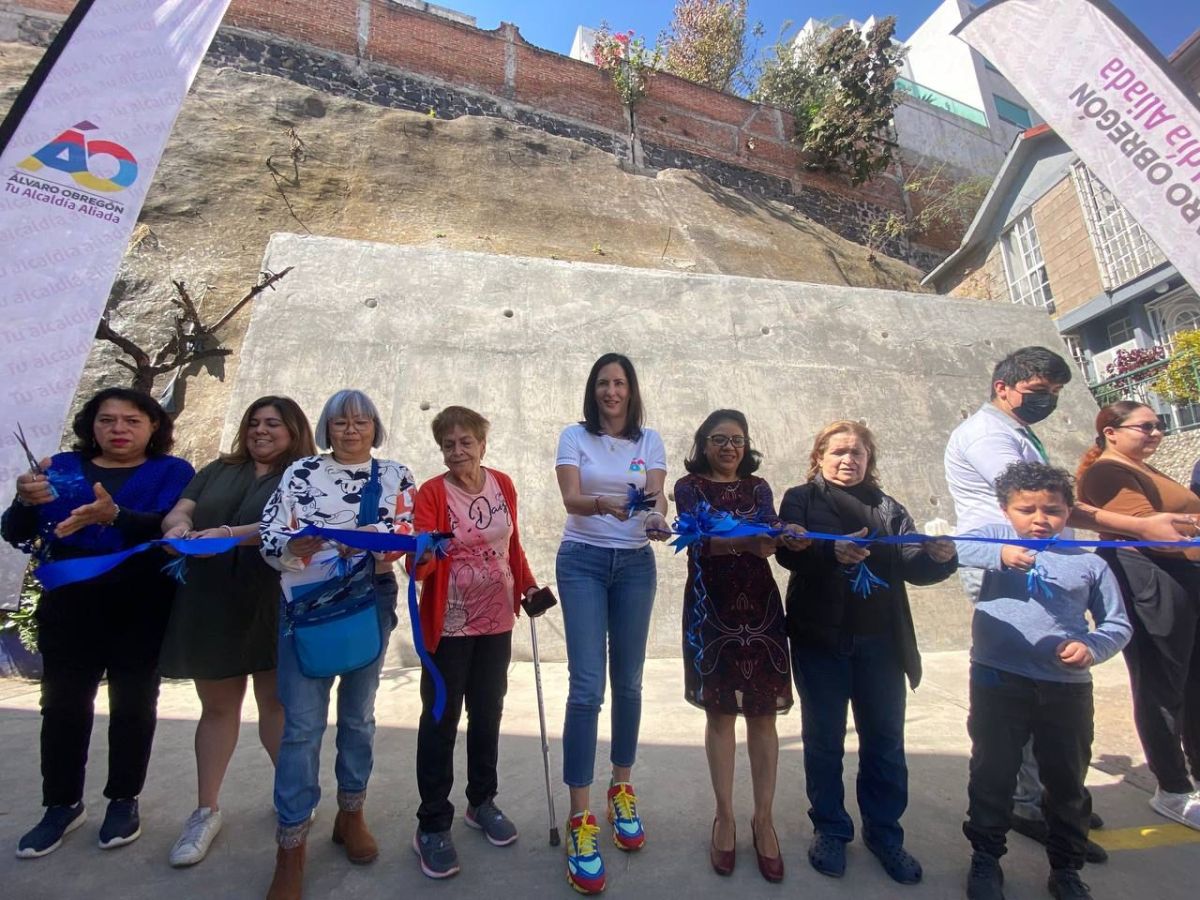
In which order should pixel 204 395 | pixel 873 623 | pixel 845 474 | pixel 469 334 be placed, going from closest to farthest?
pixel 873 623 → pixel 845 474 → pixel 469 334 → pixel 204 395

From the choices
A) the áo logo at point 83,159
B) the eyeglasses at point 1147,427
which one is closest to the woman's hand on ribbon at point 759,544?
the eyeglasses at point 1147,427

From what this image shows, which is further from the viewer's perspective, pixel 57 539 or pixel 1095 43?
pixel 1095 43

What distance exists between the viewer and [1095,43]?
2.50 meters

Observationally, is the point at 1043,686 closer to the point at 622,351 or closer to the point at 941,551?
the point at 941,551

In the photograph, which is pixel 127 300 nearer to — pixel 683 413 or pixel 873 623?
pixel 683 413

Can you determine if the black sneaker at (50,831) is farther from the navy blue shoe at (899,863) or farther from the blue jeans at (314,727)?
the navy blue shoe at (899,863)

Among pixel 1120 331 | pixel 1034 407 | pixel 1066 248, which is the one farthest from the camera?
pixel 1066 248

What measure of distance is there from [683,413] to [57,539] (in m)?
4.73

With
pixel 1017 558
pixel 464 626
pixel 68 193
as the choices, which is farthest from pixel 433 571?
pixel 68 193

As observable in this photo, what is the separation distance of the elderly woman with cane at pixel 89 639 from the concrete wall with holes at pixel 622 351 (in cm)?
255

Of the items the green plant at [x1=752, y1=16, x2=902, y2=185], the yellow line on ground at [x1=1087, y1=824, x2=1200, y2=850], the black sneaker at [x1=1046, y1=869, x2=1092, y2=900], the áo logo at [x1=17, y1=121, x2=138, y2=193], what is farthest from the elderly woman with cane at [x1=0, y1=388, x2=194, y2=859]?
the green plant at [x1=752, y1=16, x2=902, y2=185]

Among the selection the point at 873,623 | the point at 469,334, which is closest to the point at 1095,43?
the point at 873,623

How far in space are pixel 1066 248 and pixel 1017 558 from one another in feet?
40.7

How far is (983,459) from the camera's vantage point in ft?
8.22
